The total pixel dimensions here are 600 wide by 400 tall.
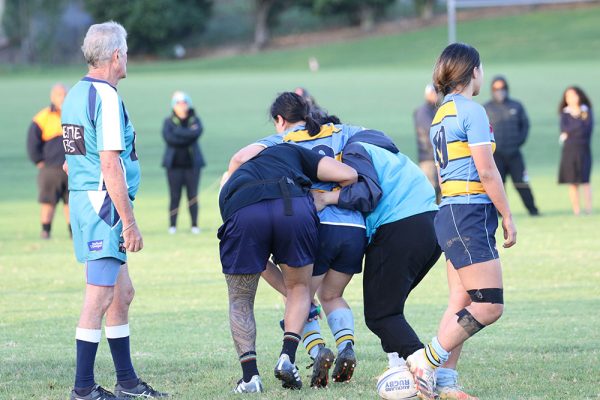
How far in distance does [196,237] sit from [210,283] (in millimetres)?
4658

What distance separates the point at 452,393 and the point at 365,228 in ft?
3.58

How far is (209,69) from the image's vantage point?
224 ft

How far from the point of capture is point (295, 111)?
6547 millimetres

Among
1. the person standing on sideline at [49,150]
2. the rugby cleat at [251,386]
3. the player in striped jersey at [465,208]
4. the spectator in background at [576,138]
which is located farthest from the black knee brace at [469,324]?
the spectator in background at [576,138]

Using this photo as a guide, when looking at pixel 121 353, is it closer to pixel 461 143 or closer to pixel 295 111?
pixel 295 111

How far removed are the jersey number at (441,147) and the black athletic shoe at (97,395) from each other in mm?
2185

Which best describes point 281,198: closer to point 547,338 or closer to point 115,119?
point 115,119

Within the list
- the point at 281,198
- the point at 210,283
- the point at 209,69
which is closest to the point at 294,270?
the point at 281,198

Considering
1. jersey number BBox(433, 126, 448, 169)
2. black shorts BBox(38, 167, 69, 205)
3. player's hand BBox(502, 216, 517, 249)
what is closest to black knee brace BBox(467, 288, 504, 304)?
player's hand BBox(502, 216, 517, 249)

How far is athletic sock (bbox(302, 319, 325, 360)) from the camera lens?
268 inches

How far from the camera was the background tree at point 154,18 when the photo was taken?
3095 inches

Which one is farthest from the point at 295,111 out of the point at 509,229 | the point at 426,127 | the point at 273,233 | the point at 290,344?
the point at 426,127

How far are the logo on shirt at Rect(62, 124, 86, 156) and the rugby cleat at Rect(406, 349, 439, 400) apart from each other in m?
2.12

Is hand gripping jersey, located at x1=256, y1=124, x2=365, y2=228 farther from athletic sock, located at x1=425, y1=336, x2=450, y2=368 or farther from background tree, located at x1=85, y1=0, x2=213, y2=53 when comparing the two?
background tree, located at x1=85, y1=0, x2=213, y2=53
